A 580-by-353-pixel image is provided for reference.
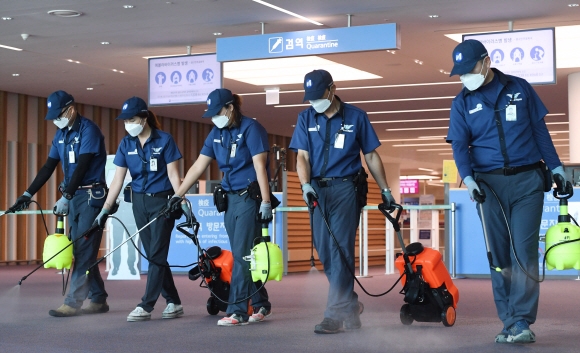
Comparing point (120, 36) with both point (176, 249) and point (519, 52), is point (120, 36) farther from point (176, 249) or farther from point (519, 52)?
point (519, 52)

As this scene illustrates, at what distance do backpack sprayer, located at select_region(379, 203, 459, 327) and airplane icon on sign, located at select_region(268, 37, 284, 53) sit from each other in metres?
5.68

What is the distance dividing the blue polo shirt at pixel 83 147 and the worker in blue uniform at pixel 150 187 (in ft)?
0.92

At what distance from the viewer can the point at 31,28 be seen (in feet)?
37.4

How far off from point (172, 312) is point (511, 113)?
3.05 m

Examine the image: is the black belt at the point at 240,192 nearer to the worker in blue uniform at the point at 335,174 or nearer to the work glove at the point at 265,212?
the work glove at the point at 265,212

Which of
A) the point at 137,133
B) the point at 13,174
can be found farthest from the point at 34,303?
the point at 13,174

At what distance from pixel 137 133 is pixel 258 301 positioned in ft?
5.08

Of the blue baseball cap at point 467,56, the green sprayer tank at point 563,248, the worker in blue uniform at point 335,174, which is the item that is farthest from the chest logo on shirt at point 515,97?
the worker in blue uniform at point 335,174

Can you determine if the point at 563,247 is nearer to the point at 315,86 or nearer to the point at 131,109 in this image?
the point at 315,86

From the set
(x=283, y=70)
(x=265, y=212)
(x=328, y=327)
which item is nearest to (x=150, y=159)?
(x=265, y=212)

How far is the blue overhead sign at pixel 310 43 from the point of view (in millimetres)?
10297

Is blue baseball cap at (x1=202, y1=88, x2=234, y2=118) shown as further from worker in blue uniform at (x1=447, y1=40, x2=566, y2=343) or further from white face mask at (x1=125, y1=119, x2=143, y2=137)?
worker in blue uniform at (x1=447, y1=40, x2=566, y2=343)

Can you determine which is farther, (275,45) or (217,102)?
(275,45)

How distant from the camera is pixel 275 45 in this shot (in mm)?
10898
